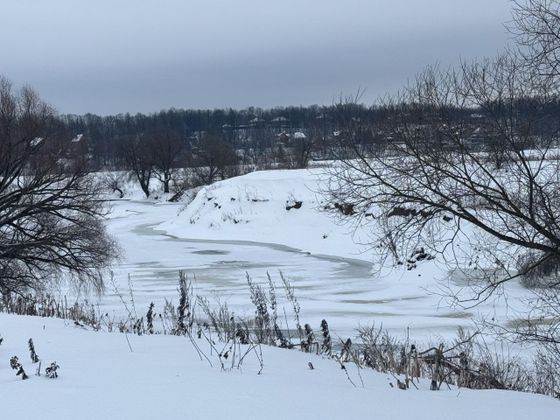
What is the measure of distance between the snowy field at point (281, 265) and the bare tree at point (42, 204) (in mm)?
2052

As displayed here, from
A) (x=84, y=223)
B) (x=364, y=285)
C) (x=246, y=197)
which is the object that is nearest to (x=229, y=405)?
(x=364, y=285)

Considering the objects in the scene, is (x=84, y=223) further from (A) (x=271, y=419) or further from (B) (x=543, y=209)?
(A) (x=271, y=419)

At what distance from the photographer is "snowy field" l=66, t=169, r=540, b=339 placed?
1595 centimetres

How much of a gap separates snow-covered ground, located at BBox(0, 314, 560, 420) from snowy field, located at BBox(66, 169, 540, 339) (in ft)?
18.1

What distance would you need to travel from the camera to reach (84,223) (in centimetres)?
2309

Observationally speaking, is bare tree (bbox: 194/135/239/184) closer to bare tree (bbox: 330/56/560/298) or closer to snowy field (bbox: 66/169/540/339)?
snowy field (bbox: 66/169/540/339)

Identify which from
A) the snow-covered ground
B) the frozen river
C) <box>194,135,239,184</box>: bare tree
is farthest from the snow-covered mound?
<box>194,135,239,184</box>: bare tree

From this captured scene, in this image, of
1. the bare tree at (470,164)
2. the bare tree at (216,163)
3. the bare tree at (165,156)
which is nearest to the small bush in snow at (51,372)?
the bare tree at (470,164)

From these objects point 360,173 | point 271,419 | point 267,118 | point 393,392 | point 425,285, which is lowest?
point 425,285

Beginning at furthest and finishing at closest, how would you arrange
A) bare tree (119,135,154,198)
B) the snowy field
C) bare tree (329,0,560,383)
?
bare tree (119,135,154,198)
the snowy field
bare tree (329,0,560,383)

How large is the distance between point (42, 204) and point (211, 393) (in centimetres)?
1999

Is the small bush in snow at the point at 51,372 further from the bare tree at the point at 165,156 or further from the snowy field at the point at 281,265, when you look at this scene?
the bare tree at the point at 165,156

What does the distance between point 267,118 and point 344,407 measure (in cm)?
15062

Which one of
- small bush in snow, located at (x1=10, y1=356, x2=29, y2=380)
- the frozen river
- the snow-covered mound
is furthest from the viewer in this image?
the snow-covered mound
